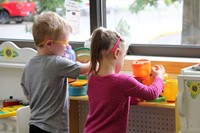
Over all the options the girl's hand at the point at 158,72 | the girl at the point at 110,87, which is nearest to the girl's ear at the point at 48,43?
the girl at the point at 110,87

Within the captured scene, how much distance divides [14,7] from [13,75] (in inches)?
25.0

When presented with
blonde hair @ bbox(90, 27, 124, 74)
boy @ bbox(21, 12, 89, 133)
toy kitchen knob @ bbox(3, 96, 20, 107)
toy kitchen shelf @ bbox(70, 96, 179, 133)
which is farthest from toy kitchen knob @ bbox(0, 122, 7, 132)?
blonde hair @ bbox(90, 27, 124, 74)

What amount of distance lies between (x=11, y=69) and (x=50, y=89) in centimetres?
90

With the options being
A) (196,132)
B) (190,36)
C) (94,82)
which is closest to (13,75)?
(94,82)

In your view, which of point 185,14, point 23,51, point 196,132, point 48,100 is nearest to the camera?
point 196,132

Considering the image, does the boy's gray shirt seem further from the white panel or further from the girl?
the white panel

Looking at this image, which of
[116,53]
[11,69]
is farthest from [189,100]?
[11,69]

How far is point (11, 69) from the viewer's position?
285 cm

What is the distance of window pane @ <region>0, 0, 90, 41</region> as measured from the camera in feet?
9.45

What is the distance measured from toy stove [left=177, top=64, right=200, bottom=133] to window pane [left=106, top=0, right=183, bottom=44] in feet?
2.44

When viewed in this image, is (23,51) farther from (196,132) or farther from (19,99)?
(196,132)

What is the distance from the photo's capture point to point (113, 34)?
6.35 feet

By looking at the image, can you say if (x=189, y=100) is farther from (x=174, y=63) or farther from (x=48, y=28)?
(x=48, y=28)

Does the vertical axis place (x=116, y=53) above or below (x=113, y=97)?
above
